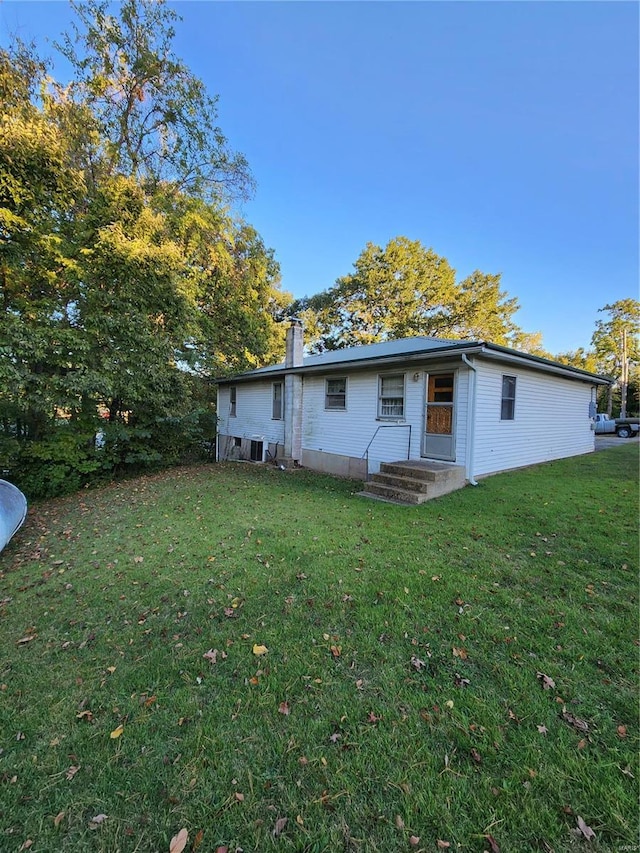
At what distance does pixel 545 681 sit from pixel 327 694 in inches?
57.8

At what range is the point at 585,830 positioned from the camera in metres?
1.60

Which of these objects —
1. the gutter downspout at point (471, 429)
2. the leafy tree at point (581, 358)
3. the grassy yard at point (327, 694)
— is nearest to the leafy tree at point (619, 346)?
the leafy tree at point (581, 358)

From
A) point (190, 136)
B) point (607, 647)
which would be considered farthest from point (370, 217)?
point (607, 647)

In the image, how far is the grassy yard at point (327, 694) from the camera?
5.49 feet

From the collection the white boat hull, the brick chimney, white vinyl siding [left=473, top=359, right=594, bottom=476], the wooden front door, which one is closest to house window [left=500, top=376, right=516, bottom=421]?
white vinyl siding [left=473, top=359, right=594, bottom=476]

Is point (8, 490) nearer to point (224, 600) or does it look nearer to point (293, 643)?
point (224, 600)

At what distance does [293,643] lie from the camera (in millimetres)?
2943

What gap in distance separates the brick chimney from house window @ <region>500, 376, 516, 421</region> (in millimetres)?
6060

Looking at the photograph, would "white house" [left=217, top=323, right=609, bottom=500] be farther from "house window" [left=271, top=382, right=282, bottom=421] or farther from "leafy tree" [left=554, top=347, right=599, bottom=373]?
"leafy tree" [left=554, top=347, right=599, bottom=373]

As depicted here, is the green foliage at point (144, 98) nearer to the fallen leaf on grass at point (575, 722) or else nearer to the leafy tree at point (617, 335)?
the fallen leaf on grass at point (575, 722)

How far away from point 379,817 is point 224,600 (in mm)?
2324

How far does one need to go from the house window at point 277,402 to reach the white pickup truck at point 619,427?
21709mm

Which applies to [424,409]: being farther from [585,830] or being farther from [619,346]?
[619,346]

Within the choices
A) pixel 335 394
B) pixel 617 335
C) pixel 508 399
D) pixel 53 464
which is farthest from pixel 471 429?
pixel 617 335
